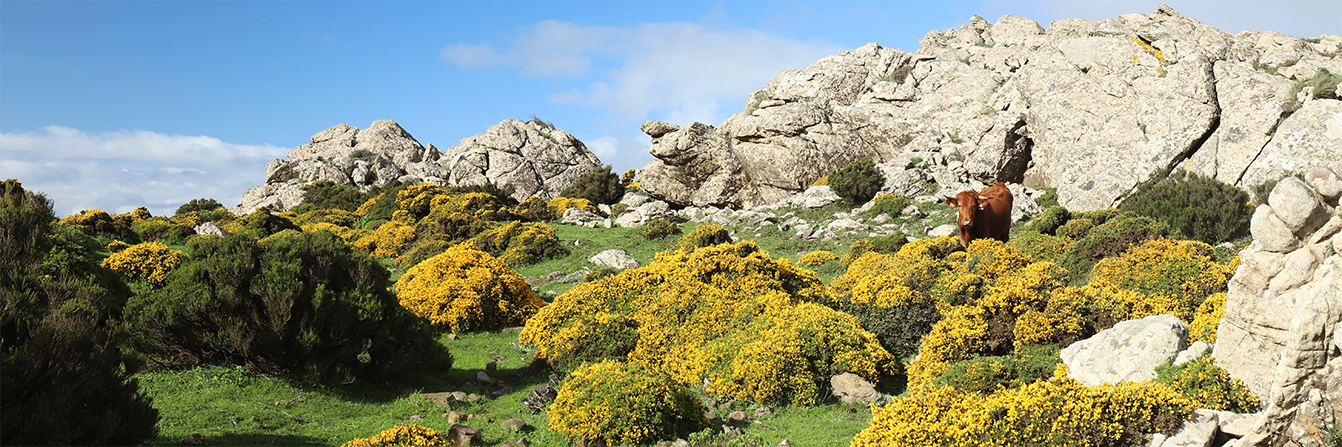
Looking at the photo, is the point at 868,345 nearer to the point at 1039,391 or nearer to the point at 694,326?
the point at 694,326

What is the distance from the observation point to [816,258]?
76.9 feet

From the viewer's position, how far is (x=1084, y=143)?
29234 millimetres

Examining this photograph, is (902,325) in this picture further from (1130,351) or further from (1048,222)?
(1048,222)

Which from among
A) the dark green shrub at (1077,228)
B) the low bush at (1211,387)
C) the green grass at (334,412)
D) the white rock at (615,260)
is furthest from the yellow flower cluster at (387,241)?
the low bush at (1211,387)

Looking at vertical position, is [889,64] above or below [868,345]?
above

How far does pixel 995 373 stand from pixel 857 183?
2406 cm

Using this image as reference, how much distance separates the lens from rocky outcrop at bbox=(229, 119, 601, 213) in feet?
179

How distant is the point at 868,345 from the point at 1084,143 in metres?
22.6

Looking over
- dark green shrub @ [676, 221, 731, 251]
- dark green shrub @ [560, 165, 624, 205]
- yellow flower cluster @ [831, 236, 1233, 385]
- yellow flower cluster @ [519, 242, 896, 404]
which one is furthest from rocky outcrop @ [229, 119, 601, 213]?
yellow flower cluster @ [831, 236, 1233, 385]

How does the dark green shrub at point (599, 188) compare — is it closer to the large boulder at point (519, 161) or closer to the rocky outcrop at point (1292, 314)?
the large boulder at point (519, 161)

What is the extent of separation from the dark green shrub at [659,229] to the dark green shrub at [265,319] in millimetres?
18351

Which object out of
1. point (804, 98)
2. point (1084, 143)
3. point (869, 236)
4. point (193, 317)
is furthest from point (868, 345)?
point (804, 98)

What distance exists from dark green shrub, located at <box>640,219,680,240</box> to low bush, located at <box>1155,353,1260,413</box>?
24.1m

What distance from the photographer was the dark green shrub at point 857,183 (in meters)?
33.0
